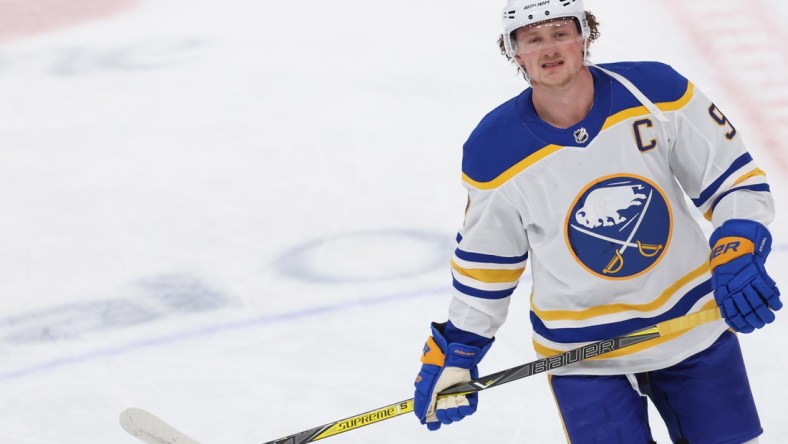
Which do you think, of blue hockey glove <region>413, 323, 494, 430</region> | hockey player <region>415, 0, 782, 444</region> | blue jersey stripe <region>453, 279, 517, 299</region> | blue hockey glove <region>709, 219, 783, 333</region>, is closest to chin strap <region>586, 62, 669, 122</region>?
hockey player <region>415, 0, 782, 444</region>

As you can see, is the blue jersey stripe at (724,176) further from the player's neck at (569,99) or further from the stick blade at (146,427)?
the stick blade at (146,427)

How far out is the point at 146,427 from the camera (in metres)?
2.63

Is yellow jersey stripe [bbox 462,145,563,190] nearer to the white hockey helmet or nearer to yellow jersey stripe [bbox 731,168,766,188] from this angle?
the white hockey helmet

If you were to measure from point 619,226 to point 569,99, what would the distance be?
0.26 meters

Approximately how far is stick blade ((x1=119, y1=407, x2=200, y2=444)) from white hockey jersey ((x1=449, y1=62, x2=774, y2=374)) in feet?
2.68

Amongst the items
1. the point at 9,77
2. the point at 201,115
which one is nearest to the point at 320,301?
the point at 201,115

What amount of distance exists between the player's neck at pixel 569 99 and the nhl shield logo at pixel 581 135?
0.02m

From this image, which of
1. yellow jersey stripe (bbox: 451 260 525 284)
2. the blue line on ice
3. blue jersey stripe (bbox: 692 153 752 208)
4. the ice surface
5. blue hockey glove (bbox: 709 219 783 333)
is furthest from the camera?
the blue line on ice

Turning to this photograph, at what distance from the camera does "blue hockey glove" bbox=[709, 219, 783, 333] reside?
2.13 meters

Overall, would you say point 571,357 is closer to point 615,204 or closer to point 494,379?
point 494,379

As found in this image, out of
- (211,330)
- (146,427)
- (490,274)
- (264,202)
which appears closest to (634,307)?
(490,274)

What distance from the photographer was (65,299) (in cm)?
402

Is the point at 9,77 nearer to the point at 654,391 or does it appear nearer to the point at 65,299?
the point at 65,299

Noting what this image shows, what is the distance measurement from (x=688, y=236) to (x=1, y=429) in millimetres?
2144
